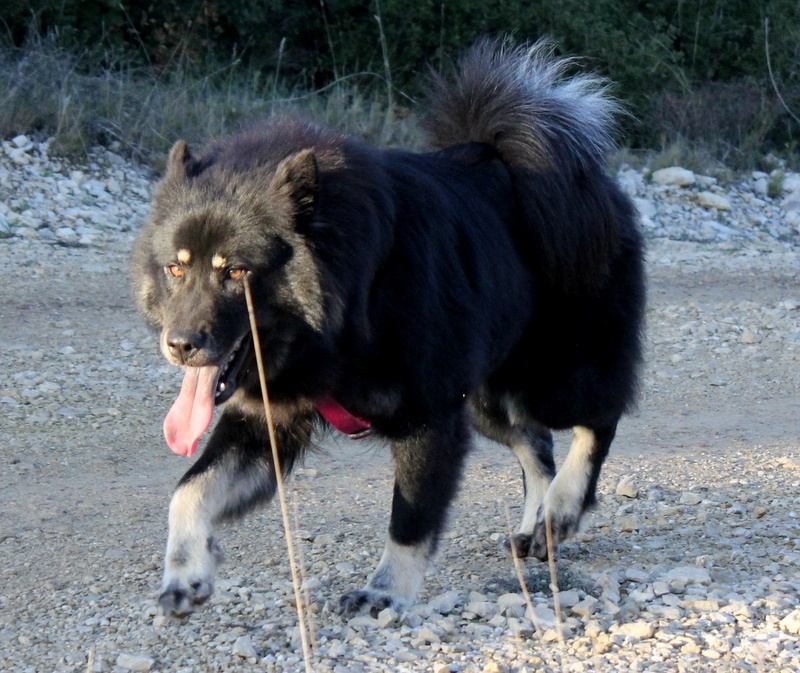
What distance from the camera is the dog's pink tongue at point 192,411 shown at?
399cm

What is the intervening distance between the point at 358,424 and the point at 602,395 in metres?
1.39

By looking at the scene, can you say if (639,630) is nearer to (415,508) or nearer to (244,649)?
(415,508)

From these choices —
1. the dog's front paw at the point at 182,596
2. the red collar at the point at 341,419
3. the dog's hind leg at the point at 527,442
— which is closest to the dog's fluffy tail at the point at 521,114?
the dog's hind leg at the point at 527,442

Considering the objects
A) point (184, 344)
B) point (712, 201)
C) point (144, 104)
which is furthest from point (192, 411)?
point (712, 201)

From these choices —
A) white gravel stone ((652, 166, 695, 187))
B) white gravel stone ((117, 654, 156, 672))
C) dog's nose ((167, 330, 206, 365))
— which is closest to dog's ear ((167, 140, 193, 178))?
dog's nose ((167, 330, 206, 365))

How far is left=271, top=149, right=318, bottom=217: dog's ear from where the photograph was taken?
3967 millimetres

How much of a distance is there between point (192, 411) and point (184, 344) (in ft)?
1.19

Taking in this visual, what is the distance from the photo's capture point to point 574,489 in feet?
17.1

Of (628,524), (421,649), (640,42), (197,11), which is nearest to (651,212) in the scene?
(640,42)

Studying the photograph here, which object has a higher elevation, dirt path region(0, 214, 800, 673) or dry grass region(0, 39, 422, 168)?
dirt path region(0, 214, 800, 673)

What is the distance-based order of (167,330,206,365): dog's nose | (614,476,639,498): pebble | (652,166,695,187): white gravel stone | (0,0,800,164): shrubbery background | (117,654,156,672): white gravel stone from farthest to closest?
(0,0,800,164): shrubbery background
(652,166,695,187): white gravel stone
(614,476,639,498): pebble
(167,330,206,365): dog's nose
(117,654,156,672): white gravel stone

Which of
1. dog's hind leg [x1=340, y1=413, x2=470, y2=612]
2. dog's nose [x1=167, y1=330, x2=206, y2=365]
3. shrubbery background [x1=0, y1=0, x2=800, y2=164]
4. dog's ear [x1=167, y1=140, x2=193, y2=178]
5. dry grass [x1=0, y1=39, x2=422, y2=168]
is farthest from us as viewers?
shrubbery background [x1=0, y1=0, x2=800, y2=164]

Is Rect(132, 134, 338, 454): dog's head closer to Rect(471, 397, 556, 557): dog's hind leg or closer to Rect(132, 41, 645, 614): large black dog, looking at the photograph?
Rect(132, 41, 645, 614): large black dog

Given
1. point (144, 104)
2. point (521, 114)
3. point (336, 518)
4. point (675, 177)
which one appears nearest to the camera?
point (521, 114)
